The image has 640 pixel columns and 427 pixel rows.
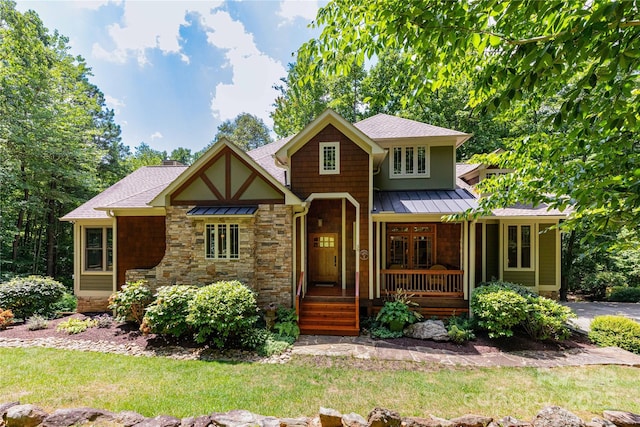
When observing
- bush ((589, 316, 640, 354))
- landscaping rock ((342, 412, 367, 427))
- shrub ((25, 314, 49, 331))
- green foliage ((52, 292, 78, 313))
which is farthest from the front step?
green foliage ((52, 292, 78, 313))

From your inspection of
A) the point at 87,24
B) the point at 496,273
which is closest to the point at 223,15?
the point at 87,24

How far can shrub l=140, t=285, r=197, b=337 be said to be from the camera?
720 cm

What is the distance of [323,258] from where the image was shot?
35.3 feet

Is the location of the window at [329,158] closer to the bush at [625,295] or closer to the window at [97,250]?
the window at [97,250]

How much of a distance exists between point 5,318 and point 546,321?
15.9 metres

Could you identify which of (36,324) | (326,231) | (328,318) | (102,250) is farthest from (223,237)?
(36,324)

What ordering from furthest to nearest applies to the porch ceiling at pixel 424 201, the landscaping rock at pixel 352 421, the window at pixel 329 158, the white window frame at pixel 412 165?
the white window frame at pixel 412 165
the window at pixel 329 158
the porch ceiling at pixel 424 201
the landscaping rock at pixel 352 421

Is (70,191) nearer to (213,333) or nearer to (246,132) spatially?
(213,333)

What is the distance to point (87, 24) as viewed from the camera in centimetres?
984

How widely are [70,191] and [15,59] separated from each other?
24.1ft

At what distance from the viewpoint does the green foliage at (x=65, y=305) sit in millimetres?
10644

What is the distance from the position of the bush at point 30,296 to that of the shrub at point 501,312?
14.4 m

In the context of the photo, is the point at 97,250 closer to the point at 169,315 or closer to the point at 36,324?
the point at 36,324

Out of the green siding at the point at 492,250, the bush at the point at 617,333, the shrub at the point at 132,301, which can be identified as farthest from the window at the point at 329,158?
the bush at the point at 617,333
